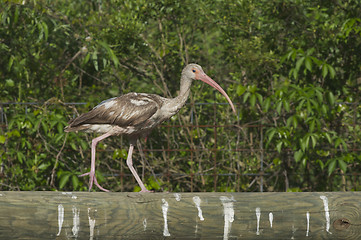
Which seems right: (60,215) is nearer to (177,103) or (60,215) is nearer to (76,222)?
(76,222)

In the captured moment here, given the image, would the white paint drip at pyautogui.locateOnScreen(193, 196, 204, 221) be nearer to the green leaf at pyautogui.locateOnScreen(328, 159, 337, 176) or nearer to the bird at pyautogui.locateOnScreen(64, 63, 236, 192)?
the bird at pyautogui.locateOnScreen(64, 63, 236, 192)

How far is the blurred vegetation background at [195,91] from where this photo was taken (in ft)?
21.0

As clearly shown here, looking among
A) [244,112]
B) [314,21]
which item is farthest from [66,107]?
[314,21]

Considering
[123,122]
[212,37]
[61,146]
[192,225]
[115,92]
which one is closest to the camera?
[192,225]

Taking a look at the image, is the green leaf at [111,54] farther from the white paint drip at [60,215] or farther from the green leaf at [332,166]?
the white paint drip at [60,215]

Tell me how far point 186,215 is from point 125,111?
77.3 inches

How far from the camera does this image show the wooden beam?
2.79 m

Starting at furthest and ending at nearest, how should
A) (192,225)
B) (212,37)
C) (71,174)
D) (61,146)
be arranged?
1. (212,37)
2. (61,146)
3. (71,174)
4. (192,225)

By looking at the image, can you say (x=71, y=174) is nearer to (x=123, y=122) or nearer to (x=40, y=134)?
(x=40, y=134)

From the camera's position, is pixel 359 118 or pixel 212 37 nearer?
pixel 359 118

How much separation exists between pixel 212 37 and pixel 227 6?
1985 mm

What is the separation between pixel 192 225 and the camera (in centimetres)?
283

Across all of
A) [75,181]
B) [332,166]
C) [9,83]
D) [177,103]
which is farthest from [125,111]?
[9,83]

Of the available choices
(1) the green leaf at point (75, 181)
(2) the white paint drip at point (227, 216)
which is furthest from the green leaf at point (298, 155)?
(2) the white paint drip at point (227, 216)
